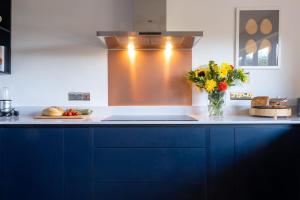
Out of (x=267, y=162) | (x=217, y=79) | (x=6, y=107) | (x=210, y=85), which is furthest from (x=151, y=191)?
(x=6, y=107)

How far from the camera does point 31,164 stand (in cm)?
207

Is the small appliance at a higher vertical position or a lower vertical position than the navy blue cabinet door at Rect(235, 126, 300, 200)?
higher

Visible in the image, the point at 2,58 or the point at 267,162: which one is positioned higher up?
the point at 2,58

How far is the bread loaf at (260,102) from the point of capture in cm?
249

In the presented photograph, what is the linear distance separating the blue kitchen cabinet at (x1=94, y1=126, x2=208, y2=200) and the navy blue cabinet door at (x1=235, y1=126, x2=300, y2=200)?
0.28 m

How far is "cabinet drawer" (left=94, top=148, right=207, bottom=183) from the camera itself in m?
2.07

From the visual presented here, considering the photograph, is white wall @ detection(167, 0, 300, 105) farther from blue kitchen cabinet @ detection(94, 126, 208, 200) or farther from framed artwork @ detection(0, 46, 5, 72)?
framed artwork @ detection(0, 46, 5, 72)

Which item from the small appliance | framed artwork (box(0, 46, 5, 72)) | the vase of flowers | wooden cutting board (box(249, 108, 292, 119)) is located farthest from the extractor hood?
the small appliance

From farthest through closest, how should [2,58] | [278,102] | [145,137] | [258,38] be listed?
[258,38], [2,58], [278,102], [145,137]

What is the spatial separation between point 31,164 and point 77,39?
4.03 feet

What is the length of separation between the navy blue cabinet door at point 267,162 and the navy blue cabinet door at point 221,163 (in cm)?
5

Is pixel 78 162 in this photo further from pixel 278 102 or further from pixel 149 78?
pixel 278 102

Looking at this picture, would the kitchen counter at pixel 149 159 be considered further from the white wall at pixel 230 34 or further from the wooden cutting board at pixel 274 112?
the white wall at pixel 230 34

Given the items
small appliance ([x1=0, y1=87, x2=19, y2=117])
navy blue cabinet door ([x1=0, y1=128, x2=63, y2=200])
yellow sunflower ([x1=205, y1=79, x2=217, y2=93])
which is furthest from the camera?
small appliance ([x1=0, y1=87, x2=19, y2=117])
